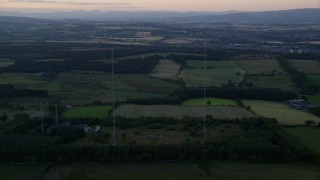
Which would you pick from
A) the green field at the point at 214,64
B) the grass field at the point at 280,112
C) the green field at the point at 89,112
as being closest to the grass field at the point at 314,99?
the grass field at the point at 280,112

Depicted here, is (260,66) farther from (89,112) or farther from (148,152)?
(148,152)

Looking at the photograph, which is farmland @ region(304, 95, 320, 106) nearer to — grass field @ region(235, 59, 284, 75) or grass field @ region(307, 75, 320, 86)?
grass field @ region(307, 75, 320, 86)

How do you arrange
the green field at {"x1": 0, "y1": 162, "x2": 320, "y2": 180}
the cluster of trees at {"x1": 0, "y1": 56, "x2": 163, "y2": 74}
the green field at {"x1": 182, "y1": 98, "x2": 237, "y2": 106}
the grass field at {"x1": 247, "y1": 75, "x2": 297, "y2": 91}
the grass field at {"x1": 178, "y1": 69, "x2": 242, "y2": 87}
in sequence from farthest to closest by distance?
the cluster of trees at {"x1": 0, "y1": 56, "x2": 163, "y2": 74} < the grass field at {"x1": 178, "y1": 69, "x2": 242, "y2": 87} < the grass field at {"x1": 247, "y1": 75, "x2": 297, "y2": 91} < the green field at {"x1": 182, "y1": 98, "x2": 237, "y2": 106} < the green field at {"x1": 0, "y1": 162, "x2": 320, "y2": 180}

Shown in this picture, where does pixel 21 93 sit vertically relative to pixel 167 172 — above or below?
above

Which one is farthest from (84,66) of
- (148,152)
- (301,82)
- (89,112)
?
(148,152)

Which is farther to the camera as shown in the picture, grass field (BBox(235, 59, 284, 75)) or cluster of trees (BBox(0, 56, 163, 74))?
grass field (BBox(235, 59, 284, 75))

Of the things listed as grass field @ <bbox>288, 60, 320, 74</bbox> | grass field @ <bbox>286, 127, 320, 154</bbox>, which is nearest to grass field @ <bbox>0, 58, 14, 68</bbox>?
grass field @ <bbox>288, 60, 320, 74</bbox>

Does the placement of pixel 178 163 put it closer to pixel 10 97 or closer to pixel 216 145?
pixel 216 145
